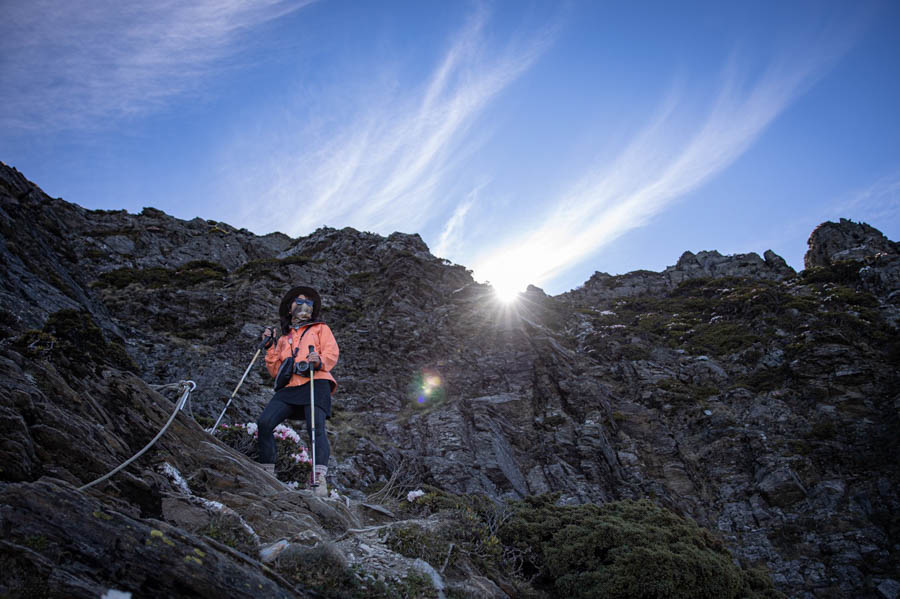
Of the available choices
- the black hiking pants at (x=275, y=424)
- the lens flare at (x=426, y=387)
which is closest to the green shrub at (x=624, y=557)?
the black hiking pants at (x=275, y=424)

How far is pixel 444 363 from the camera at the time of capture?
60.9 ft

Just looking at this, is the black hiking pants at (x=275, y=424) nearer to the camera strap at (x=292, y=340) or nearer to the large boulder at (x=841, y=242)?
the camera strap at (x=292, y=340)

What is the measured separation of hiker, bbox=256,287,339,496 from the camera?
271 inches

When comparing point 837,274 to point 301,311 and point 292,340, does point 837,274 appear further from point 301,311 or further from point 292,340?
point 292,340

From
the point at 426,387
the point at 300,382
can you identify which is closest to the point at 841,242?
the point at 426,387

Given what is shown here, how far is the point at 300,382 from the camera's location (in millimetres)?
7160

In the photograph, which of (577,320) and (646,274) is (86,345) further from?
(646,274)

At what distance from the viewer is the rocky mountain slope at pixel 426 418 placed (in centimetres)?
371

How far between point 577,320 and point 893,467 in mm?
15883

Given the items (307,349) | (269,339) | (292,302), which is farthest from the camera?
(292,302)

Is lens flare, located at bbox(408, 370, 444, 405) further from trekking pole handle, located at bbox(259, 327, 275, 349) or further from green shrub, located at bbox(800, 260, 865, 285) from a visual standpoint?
green shrub, located at bbox(800, 260, 865, 285)

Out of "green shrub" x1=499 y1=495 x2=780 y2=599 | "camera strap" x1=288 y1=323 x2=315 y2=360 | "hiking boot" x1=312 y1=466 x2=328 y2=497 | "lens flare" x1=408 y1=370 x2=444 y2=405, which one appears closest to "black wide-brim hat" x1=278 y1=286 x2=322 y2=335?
"camera strap" x1=288 y1=323 x2=315 y2=360

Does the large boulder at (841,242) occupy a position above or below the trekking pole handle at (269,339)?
above

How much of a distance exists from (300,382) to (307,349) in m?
0.53
